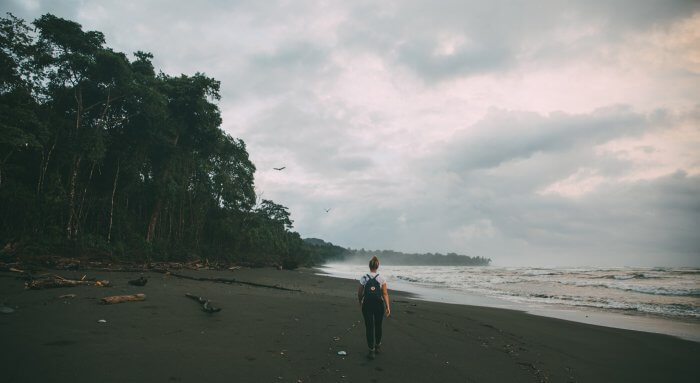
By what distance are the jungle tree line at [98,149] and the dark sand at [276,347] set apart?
10.9 meters

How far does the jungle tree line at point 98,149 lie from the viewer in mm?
17844

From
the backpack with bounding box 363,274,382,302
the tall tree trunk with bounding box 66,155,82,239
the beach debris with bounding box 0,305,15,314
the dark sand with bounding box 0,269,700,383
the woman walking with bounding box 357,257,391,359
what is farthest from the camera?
the tall tree trunk with bounding box 66,155,82,239

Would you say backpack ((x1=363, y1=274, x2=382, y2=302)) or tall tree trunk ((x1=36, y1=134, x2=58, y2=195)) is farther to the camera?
tall tree trunk ((x1=36, y1=134, x2=58, y2=195))

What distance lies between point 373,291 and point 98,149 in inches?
888

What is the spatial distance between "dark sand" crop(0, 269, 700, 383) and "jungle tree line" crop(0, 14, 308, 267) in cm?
1085

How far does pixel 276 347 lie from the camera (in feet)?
19.9

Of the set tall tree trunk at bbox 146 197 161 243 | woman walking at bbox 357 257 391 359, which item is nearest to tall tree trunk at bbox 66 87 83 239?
tall tree trunk at bbox 146 197 161 243

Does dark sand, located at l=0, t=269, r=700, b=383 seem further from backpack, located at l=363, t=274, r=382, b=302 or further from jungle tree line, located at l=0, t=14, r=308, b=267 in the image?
jungle tree line, located at l=0, t=14, r=308, b=267

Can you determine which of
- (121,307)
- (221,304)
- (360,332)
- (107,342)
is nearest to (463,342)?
(360,332)

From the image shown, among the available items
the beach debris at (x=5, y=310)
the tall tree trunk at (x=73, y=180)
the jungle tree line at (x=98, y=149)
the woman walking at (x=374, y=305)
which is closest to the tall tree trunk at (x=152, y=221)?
the jungle tree line at (x=98, y=149)

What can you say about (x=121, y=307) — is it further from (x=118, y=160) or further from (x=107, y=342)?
(x=118, y=160)

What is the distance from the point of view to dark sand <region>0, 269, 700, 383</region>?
4.64 metres

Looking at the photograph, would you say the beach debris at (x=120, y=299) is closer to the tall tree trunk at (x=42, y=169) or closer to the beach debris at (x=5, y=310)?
the beach debris at (x=5, y=310)

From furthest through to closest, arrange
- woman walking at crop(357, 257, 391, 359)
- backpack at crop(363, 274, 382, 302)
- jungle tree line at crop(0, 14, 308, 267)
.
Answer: jungle tree line at crop(0, 14, 308, 267), backpack at crop(363, 274, 382, 302), woman walking at crop(357, 257, 391, 359)
